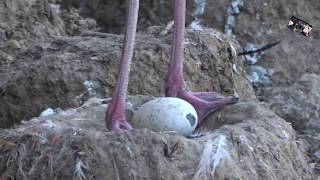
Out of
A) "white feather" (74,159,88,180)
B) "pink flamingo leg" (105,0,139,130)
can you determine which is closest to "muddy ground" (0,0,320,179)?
"white feather" (74,159,88,180)

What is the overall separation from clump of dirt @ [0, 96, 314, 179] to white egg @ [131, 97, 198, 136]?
0.51 ft

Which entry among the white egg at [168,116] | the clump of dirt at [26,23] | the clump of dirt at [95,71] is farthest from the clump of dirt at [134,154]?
the clump of dirt at [26,23]

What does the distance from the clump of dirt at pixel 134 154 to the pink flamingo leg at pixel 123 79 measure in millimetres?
182

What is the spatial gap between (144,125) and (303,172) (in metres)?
0.70

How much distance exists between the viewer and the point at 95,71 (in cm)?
414

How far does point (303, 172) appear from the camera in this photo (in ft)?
11.1

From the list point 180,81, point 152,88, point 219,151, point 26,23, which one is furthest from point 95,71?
point 219,151

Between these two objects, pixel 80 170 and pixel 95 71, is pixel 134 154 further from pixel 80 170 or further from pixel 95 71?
pixel 95 71

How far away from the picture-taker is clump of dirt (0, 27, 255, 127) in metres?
4.10

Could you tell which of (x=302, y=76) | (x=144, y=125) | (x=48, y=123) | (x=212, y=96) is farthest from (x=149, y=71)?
(x=302, y=76)

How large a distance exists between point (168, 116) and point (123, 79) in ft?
0.81

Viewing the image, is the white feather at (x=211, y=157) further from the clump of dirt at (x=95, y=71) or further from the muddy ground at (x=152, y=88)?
the clump of dirt at (x=95, y=71)

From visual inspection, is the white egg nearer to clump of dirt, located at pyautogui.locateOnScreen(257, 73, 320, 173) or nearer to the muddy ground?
the muddy ground

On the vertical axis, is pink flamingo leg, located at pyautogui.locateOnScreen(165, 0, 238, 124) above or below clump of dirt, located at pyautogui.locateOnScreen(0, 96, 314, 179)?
above
